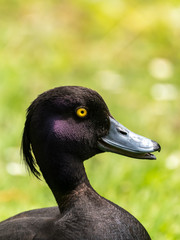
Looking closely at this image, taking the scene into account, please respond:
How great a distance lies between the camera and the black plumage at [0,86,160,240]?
2436 millimetres

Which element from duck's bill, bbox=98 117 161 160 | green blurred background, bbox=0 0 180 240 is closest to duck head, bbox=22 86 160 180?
duck's bill, bbox=98 117 161 160

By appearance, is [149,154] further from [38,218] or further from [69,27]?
[69,27]

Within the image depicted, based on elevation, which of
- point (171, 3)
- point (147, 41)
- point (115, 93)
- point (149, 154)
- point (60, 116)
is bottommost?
point (149, 154)

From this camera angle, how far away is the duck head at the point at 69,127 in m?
2.46

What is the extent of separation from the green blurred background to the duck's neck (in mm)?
835

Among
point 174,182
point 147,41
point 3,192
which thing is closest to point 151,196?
point 174,182

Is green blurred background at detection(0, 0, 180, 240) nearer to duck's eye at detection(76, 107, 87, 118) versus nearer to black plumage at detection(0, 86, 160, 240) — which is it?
black plumage at detection(0, 86, 160, 240)

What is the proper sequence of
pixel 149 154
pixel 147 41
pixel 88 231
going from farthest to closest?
pixel 147 41 → pixel 149 154 → pixel 88 231

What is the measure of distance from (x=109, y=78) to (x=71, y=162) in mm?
3386

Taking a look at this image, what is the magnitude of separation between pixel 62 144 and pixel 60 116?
121 millimetres

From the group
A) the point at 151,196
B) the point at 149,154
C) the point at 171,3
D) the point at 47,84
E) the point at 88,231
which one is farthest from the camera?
the point at 171,3

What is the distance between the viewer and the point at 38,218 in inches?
104

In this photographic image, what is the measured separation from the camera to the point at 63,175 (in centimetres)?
249

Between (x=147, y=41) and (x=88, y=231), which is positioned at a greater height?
(x=147, y=41)
